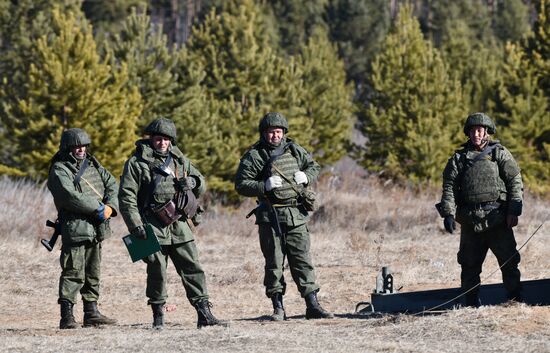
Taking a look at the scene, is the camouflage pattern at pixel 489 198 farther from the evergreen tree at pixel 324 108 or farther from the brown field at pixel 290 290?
the evergreen tree at pixel 324 108

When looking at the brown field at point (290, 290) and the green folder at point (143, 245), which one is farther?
the green folder at point (143, 245)

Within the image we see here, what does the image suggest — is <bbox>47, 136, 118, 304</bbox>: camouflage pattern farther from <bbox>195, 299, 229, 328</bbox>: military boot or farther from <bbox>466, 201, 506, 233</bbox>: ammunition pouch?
<bbox>466, 201, 506, 233</bbox>: ammunition pouch

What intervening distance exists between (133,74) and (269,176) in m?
21.7

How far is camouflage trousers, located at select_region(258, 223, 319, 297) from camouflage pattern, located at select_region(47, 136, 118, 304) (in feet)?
5.01

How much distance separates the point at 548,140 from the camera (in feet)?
125

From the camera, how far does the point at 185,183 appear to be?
30.2ft

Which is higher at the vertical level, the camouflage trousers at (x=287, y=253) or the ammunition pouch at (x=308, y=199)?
the ammunition pouch at (x=308, y=199)

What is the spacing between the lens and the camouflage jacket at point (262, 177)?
9836 mm

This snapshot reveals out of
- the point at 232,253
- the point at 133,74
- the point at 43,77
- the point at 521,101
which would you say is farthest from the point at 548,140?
the point at 232,253

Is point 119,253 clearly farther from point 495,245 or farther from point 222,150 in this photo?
point 222,150

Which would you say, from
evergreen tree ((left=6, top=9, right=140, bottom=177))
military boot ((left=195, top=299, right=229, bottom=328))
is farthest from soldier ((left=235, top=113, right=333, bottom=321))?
evergreen tree ((left=6, top=9, right=140, bottom=177))

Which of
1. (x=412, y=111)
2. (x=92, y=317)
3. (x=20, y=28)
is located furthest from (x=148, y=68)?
(x=92, y=317)

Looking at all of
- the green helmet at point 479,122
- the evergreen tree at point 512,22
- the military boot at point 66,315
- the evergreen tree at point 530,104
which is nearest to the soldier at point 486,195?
the green helmet at point 479,122

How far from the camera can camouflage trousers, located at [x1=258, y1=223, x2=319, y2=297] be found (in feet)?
32.5
